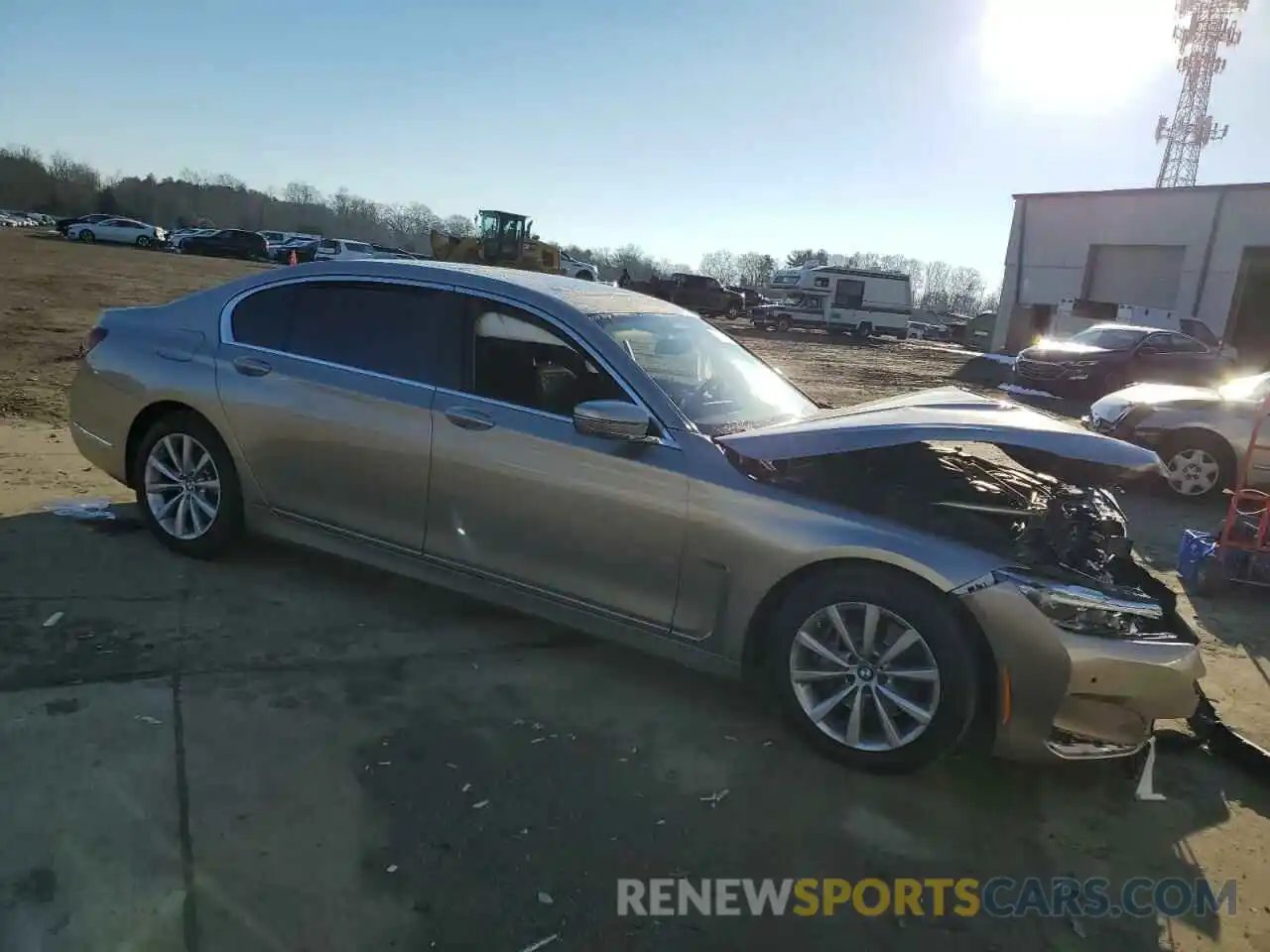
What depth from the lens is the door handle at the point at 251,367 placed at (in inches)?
175

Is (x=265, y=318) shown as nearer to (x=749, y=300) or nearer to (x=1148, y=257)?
(x=1148, y=257)

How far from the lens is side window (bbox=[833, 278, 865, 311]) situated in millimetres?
39469

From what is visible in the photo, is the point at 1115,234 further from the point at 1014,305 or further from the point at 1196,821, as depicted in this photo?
the point at 1196,821

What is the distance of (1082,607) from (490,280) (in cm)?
277

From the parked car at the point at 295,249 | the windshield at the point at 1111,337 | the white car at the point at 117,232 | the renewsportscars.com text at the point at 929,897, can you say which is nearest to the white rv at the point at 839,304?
the windshield at the point at 1111,337

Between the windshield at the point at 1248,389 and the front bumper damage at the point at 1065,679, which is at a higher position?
the windshield at the point at 1248,389

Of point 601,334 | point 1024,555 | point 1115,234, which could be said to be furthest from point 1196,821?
point 1115,234

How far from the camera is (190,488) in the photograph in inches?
185

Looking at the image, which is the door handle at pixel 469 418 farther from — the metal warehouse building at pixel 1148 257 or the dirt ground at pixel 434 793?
the metal warehouse building at pixel 1148 257

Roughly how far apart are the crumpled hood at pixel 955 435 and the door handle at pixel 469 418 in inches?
39.2

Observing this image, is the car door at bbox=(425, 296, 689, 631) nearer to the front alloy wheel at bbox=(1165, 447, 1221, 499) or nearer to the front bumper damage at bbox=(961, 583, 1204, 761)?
the front bumper damage at bbox=(961, 583, 1204, 761)

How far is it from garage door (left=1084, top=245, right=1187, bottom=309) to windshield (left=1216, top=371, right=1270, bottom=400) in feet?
78.5

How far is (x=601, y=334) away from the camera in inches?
152

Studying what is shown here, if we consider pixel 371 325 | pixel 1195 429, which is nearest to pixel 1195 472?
pixel 1195 429
